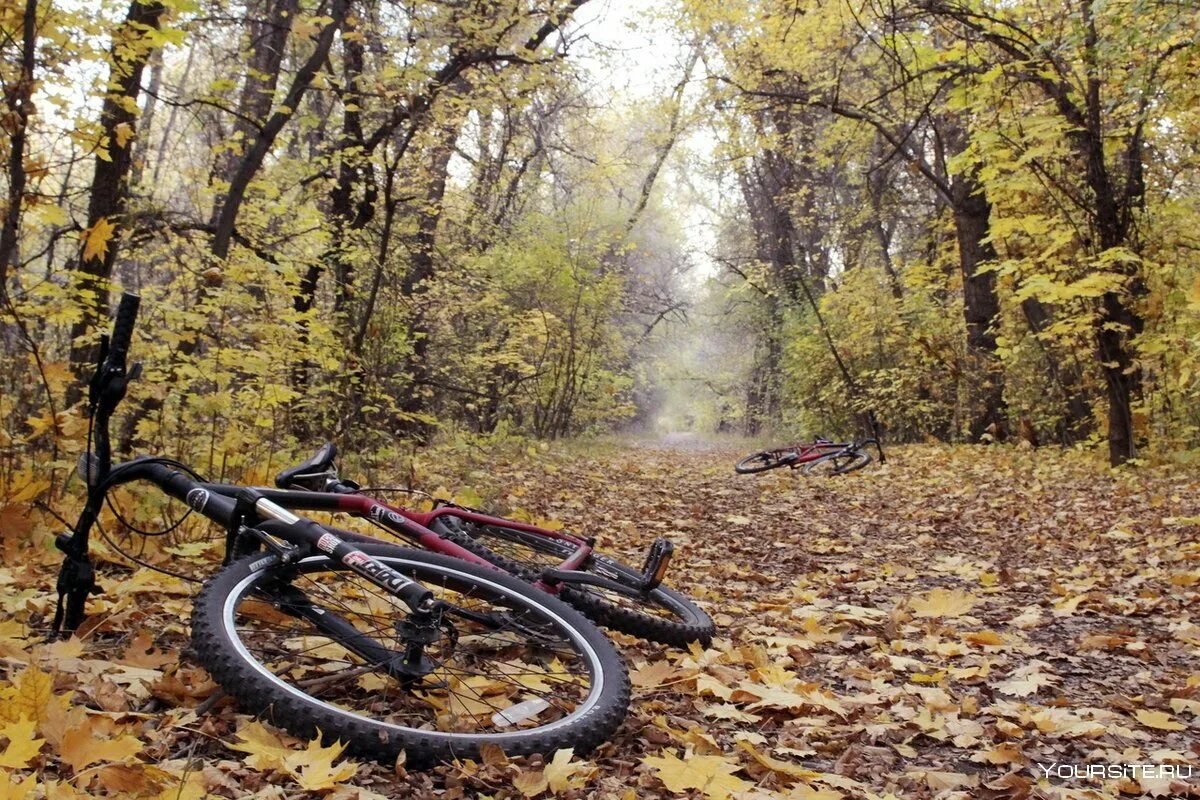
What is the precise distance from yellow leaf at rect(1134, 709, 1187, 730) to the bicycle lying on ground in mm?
9821

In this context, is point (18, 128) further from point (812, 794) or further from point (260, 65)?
point (260, 65)

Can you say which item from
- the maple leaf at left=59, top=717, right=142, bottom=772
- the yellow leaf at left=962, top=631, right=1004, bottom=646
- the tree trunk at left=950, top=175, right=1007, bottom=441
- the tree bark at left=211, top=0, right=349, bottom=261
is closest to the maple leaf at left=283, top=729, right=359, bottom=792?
the maple leaf at left=59, top=717, right=142, bottom=772

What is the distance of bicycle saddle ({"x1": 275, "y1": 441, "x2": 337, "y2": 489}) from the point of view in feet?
12.1

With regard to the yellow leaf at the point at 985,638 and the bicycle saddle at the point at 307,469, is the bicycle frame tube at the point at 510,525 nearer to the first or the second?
the bicycle saddle at the point at 307,469

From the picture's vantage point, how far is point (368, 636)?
2.97 metres

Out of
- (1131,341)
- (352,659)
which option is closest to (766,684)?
(352,659)

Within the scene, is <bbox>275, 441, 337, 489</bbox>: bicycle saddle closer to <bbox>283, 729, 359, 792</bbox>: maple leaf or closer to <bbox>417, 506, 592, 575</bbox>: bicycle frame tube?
<bbox>417, 506, 592, 575</bbox>: bicycle frame tube

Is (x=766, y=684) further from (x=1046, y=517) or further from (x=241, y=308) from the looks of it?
(x=241, y=308)

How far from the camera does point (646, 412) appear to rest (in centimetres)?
4838

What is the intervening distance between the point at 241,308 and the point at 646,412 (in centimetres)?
4078

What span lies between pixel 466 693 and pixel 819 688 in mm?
1467

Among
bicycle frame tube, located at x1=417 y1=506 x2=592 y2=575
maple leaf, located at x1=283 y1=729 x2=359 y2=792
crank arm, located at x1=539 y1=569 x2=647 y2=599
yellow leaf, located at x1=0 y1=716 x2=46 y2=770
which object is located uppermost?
bicycle frame tube, located at x1=417 y1=506 x2=592 y2=575

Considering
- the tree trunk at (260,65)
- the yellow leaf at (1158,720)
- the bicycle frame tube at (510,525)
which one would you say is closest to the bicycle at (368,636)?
the bicycle frame tube at (510,525)

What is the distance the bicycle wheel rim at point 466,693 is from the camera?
8.04ft
